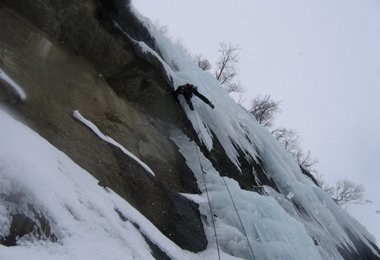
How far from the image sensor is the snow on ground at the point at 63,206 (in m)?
3.32

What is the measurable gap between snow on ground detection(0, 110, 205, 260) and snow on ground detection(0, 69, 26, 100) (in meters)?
0.81

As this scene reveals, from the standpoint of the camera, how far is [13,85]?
517 centimetres

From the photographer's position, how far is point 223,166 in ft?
27.3

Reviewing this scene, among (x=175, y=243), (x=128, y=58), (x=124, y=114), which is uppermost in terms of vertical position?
(x=128, y=58)

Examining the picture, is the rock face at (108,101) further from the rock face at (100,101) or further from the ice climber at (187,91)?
the ice climber at (187,91)

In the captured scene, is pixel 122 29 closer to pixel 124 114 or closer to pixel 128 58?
pixel 128 58

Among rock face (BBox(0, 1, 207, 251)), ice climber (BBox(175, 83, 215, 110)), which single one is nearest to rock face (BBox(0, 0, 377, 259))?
rock face (BBox(0, 1, 207, 251))

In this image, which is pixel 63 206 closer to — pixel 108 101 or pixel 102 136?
pixel 102 136

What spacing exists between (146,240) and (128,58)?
4070 mm

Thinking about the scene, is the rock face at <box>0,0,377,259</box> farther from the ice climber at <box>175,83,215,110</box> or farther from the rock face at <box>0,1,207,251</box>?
the ice climber at <box>175,83,215,110</box>

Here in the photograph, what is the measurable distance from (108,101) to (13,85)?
198cm

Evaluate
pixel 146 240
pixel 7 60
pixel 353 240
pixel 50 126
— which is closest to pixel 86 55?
pixel 7 60

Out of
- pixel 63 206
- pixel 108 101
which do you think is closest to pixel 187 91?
pixel 108 101

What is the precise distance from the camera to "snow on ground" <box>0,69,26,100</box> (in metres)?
5.06
